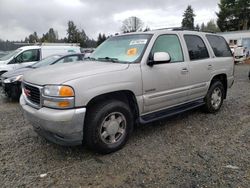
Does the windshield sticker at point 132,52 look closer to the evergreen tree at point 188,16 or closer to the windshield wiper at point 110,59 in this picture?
the windshield wiper at point 110,59

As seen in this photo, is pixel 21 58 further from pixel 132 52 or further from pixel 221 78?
pixel 221 78

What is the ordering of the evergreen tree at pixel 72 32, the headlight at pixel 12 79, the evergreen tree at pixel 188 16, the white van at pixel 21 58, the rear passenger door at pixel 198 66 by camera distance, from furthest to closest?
the evergreen tree at pixel 188 16 < the evergreen tree at pixel 72 32 < the white van at pixel 21 58 < the headlight at pixel 12 79 < the rear passenger door at pixel 198 66

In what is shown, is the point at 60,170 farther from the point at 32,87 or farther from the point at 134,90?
the point at 134,90

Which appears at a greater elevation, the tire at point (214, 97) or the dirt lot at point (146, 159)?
the tire at point (214, 97)

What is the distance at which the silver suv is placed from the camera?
10.0 feet

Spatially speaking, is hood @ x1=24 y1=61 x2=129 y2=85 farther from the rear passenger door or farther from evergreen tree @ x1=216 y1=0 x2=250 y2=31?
evergreen tree @ x1=216 y1=0 x2=250 y2=31

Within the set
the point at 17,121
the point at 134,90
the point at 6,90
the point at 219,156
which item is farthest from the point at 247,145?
the point at 6,90

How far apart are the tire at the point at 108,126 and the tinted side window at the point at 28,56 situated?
7.93 meters

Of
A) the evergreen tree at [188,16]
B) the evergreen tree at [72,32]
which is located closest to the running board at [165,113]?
the evergreen tree at [72,32]

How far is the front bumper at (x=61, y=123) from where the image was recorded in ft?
9.77

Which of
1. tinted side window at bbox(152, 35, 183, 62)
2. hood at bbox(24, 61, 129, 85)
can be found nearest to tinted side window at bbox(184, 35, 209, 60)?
tinted side window at bbox(152, 35, 183, 62)

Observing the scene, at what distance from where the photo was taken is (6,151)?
12.2ft

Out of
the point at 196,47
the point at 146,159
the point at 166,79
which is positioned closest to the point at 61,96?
the point at 146,159

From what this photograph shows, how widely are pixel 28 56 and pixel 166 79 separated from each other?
8.04 metres
